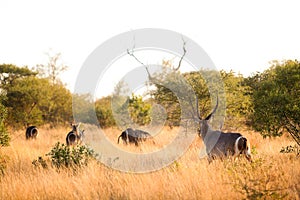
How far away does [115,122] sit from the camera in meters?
23.6

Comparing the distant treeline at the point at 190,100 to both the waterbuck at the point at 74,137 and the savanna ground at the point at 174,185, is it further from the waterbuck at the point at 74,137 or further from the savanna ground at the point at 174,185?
the waterbuck at the point at 74,137

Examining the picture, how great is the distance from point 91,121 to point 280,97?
59.8 ft

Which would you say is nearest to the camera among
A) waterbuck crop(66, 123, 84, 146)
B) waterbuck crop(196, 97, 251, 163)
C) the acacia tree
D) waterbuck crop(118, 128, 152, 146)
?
the acacia tree

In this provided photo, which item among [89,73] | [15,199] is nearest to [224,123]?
[89,73]

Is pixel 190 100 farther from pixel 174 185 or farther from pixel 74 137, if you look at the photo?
pixel 174 185

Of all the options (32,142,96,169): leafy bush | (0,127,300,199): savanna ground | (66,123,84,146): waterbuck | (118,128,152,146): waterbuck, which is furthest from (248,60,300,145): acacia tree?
(66,123,84,146): waterbuck

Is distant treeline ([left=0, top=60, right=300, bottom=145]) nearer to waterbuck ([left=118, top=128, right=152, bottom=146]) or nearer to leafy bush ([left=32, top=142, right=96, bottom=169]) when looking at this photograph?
leafy bush ([left=32, top=142, right=96, bottom=169])

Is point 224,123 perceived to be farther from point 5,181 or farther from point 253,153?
point 5,181

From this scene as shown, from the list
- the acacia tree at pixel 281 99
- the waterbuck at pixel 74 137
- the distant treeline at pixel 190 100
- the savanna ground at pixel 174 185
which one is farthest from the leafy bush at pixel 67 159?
the waterbuck at pixel 74 137

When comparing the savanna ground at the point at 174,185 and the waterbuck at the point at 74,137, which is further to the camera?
the waterbuck at the point at 74,137

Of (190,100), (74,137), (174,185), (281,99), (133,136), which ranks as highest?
(190,100)

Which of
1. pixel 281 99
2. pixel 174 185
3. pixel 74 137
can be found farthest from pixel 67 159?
pixel 74 137

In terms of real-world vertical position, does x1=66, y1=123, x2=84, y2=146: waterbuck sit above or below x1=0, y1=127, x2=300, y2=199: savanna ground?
above

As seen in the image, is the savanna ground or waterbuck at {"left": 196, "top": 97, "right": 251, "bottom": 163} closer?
the savanna ground
